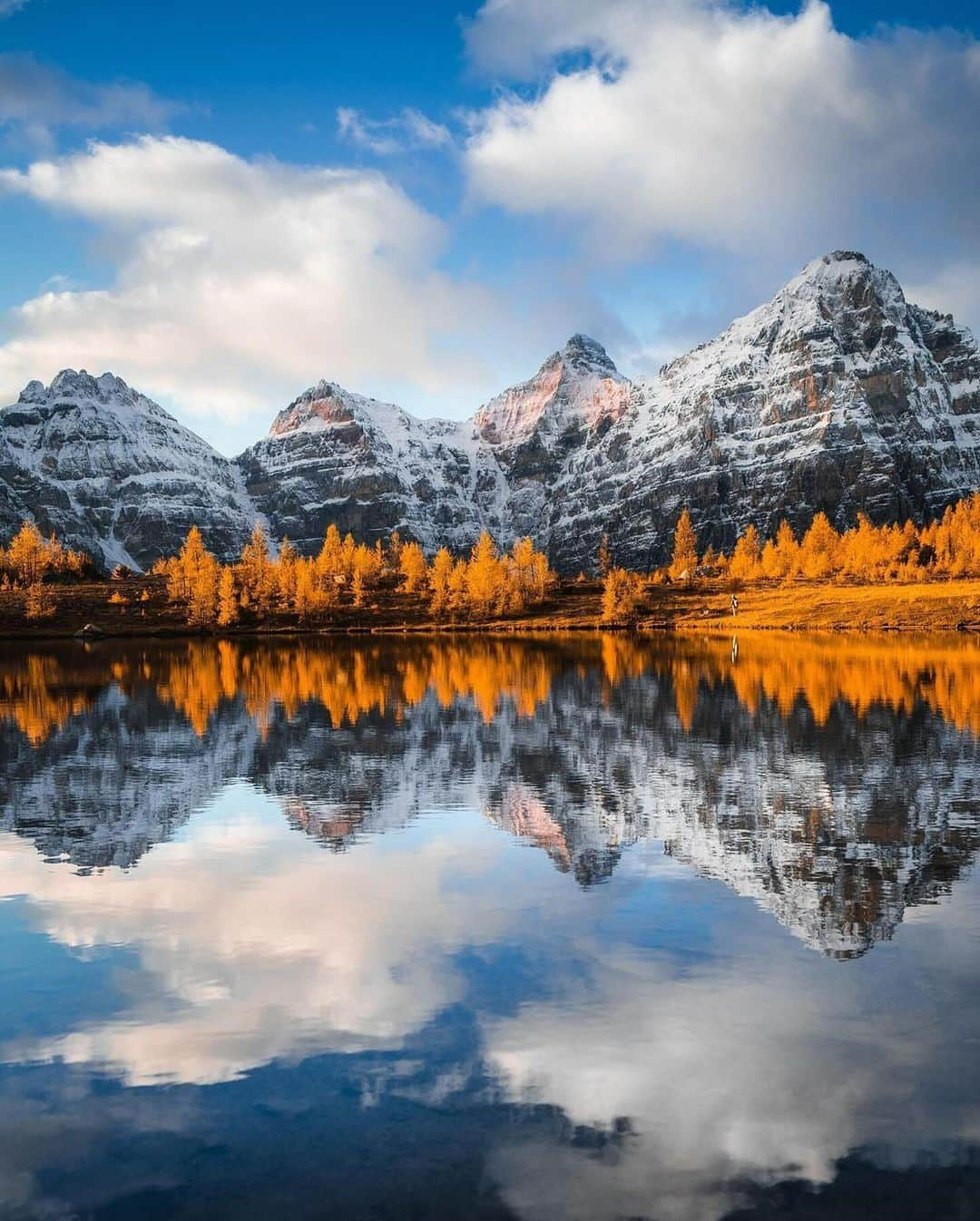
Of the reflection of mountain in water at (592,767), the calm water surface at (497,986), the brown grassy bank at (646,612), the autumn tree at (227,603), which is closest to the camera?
the calm water surface at (497,986)

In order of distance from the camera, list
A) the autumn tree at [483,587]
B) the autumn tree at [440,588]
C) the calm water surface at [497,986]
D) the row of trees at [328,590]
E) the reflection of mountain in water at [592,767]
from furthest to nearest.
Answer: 1. the autumn tree at [440,588]
2. the autumn tree at [483,587]
3. the row of trees at [328,590]
4. the reflection of mountain in water at [592,767]
5. the calm water surface at [497,986]

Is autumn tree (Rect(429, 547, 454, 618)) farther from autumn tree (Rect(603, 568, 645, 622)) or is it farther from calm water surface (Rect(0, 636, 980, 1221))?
calm water surface (Rect(0, 636, 980, 1221))

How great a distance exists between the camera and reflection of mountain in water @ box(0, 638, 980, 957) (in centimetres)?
2234

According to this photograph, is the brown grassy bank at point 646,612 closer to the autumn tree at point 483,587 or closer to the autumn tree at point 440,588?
the autumn tree at point 440,588

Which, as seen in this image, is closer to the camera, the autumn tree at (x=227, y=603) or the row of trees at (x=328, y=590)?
the autumn tree at (x=227, y=603)

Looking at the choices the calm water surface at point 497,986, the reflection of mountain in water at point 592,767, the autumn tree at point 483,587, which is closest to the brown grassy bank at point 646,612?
the autumn tree at point 483,587

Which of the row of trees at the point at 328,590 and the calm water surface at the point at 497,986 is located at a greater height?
the row of trees at the point at 328,590

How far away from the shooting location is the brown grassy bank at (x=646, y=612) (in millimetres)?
132250

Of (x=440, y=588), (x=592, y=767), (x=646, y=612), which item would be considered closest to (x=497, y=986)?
(x=592, y=767)

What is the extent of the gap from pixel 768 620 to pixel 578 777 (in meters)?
122

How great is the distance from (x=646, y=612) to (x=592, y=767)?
A: 460 feet

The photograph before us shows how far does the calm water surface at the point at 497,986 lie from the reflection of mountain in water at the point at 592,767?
8.5 inches

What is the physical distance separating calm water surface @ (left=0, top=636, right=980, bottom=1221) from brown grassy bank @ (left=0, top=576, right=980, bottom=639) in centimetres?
10344

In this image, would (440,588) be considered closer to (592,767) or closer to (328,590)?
(328,590)
